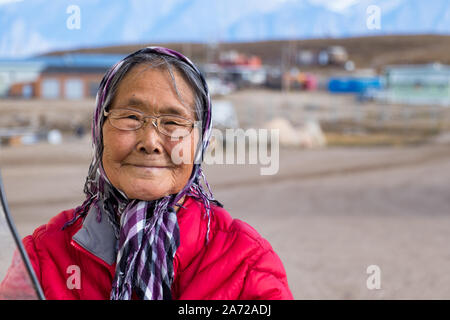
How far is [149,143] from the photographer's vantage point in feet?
5.16

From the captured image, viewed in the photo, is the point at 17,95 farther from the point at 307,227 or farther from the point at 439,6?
the point at 439,6

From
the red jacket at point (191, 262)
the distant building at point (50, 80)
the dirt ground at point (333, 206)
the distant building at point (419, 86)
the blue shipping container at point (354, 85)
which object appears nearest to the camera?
the red jacket at point (191, 262)

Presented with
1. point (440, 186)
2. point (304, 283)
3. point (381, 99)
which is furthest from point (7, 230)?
point (381, 99)

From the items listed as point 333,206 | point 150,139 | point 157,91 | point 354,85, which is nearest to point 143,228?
point 150,139

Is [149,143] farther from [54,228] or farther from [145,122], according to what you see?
[54,228]

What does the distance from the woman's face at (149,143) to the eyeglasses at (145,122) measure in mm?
13

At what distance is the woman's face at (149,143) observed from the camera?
1.59 m

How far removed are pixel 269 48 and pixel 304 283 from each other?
92.5 meters

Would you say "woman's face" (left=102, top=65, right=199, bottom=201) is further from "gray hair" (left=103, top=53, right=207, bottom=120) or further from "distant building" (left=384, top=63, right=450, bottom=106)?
"distant building" (left=384, top=63, right=450, bottom=106)

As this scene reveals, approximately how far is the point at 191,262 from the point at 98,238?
10.5 inches

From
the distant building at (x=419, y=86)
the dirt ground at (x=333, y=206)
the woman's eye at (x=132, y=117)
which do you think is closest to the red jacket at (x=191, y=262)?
the woman's eye at (x=132, y=117)

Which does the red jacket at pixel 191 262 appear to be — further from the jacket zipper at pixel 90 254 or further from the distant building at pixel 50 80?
the distant building at pixel 50 80

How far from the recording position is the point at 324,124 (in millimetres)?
23469
